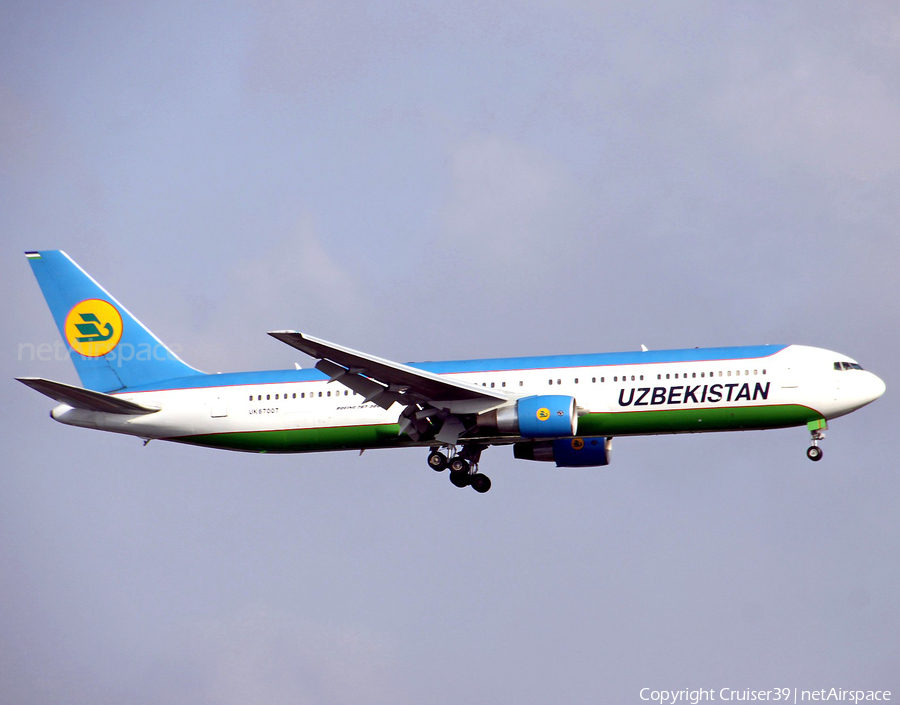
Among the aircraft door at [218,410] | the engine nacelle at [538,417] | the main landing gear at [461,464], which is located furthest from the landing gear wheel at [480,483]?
the aircraft door at [218,410]

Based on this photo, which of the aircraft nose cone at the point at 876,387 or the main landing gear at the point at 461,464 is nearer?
the aircraft nose cone at the point at 876,387

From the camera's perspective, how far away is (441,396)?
40.4 meters

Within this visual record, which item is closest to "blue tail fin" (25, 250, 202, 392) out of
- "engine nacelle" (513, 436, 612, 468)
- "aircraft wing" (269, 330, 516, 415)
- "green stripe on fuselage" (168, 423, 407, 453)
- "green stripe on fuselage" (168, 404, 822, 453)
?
"green stripe on fuselage" (168, 423, 407, 453)

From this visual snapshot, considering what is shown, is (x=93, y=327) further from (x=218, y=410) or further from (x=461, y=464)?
(x=461, y=464)

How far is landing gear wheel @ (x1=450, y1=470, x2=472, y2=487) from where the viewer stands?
1740 inches

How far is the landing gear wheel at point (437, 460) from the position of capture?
145ft

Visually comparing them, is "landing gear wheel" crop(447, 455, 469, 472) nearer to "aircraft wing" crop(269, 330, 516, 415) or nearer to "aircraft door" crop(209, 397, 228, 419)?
"aircraft wing" crop(269, 330, 516, 415)

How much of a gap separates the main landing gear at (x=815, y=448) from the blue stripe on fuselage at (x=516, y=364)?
3322mm

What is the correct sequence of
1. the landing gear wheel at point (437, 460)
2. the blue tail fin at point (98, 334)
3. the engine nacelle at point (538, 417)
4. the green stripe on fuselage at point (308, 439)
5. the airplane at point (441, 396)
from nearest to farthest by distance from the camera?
the engine nacelle at point (538, 417) < the airplane at point (441, 396) < the green stripe on fuselage at point (308, 439) < the landing gear wheel at point (437, 460) < the blue tail fin at point (98, 334)

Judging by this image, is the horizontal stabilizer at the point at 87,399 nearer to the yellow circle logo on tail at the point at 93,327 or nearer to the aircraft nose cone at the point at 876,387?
the yellow circle logo on tail at the point at 93,327

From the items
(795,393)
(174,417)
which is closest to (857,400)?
(795,393)

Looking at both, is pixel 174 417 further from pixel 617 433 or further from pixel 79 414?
pixel 617 433

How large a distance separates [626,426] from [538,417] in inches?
143

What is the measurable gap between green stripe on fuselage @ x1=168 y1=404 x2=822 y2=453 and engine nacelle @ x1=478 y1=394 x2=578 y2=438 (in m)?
1.77
